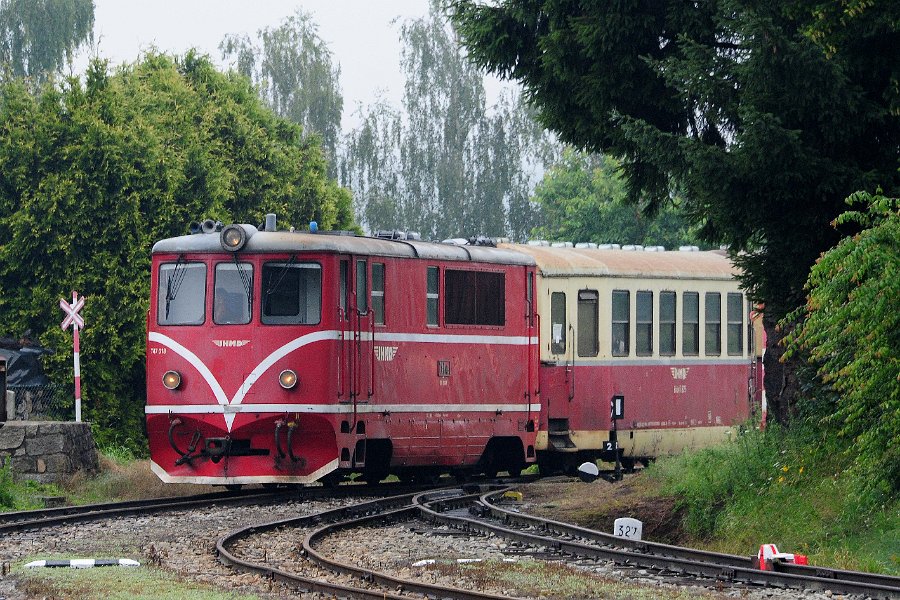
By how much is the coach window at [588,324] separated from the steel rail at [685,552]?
6592 mm

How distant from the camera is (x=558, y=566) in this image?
1209 cm

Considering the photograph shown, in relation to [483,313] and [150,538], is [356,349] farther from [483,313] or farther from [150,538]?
[150,538]

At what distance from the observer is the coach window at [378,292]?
1905 centimetres

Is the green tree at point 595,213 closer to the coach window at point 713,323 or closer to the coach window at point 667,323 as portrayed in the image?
the coach window at point 713,323

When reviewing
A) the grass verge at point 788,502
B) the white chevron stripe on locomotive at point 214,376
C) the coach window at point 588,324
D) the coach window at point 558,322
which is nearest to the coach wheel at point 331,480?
the white chevron stripe on locomotive at point 214,376

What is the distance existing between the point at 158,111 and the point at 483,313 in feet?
48.0

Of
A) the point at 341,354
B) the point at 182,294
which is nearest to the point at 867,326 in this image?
the point at 341,354

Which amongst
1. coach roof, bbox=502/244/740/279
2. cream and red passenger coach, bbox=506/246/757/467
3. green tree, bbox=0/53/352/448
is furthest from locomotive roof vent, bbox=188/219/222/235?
green tree, bbox=0/53/352/448

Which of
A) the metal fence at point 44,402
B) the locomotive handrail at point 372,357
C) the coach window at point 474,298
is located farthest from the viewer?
the metal fence at point 44,402

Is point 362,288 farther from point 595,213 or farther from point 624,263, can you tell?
point 595,213

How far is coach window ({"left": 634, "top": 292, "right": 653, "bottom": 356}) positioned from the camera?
23.9 metres

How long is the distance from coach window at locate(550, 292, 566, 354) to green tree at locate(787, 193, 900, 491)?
33.5 ft

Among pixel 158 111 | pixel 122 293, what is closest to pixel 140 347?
pixel 122 293

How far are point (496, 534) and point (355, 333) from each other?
187 inches
